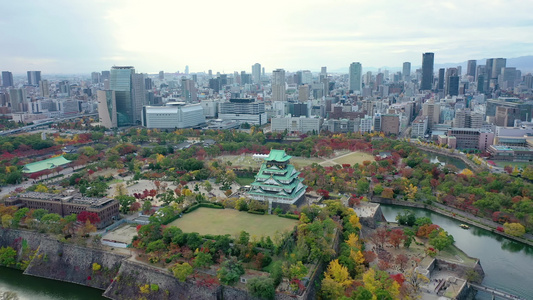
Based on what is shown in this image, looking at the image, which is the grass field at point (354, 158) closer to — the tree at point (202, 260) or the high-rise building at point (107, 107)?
the tree at point (202, 260)

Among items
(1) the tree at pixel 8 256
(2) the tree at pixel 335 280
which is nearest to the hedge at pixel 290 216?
(2) the tree at pixel 335 280

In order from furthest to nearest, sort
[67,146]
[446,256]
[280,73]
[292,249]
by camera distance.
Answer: [280,73], [67,146], [446,256], [292,249]

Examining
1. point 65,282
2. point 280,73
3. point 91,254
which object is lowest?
point 65,282

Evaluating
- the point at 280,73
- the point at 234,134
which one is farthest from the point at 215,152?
the point at 280,73

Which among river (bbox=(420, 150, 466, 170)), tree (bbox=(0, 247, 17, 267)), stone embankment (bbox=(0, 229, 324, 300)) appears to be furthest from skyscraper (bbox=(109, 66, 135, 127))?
river (bbox=(420, 150, 466, 170))

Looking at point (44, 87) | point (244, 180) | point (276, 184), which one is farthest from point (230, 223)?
point (44, 87)

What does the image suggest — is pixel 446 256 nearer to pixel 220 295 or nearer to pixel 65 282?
pixel 220 295
